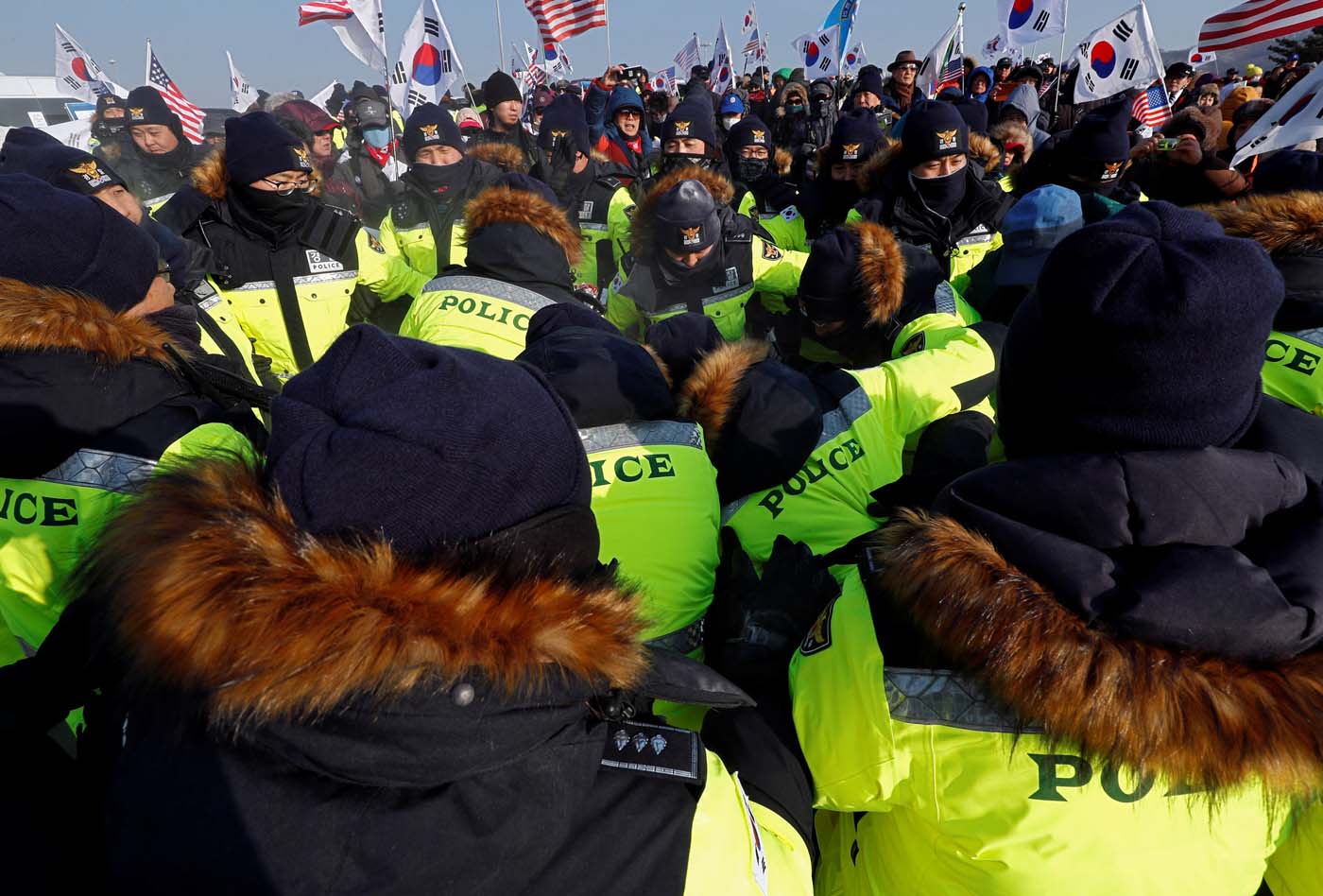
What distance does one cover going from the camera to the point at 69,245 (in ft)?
5.86

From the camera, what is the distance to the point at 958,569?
1095 millimetres

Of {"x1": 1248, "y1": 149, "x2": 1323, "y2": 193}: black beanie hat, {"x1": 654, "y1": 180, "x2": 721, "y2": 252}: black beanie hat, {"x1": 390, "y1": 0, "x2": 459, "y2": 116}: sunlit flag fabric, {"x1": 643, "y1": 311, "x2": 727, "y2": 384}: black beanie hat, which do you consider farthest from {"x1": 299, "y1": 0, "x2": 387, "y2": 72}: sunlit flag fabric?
{"x1": 1248, "y1": 149, "x2": 1323, "y2": 193}: black beanie hat

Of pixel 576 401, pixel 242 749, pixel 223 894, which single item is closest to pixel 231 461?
pixel 242 749

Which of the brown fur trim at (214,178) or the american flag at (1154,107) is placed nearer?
the brown fur trim at (214,178)

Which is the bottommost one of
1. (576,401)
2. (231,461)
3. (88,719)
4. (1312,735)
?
(1312,735)

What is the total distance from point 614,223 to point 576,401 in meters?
4.63

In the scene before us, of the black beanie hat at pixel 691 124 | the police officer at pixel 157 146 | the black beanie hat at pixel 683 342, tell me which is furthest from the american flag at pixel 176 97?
the black beanie hat at pixel 683 342

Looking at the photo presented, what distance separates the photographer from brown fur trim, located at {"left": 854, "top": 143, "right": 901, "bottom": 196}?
4812 mm

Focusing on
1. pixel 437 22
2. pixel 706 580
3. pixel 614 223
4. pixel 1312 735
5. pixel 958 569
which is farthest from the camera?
pixel 437 22

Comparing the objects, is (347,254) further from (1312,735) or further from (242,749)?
(1312,735)

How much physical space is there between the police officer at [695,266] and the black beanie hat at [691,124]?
209 cm

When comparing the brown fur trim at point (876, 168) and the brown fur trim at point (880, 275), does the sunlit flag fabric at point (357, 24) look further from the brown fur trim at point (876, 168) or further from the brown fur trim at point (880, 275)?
the brown fur trim at point (880, 275)

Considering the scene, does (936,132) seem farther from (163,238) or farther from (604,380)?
(163,238)

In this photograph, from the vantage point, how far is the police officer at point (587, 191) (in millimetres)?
6125
